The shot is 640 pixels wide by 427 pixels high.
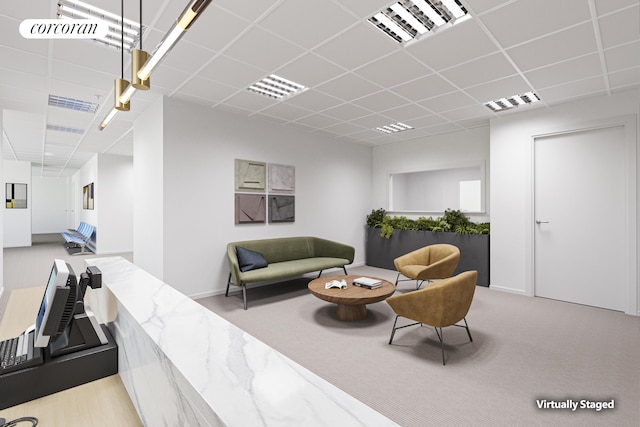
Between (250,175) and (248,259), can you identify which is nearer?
(248,259)

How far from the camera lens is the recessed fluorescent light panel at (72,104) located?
4641 mm

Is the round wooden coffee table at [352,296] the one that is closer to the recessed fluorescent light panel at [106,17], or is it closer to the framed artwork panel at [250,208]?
the framed artwork panel at [250,208]

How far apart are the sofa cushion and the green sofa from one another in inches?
1.7

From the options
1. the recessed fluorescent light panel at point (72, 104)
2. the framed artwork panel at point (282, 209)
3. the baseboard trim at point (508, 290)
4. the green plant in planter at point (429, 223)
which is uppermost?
the recessed fluorescent light panel at point (72, 104)

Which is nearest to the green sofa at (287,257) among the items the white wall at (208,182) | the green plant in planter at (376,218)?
the white wall at (208,182)

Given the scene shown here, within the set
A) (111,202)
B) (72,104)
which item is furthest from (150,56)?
(111,202)

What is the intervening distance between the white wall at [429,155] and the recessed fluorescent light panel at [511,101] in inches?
41.2

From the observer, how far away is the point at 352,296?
11.9 feet

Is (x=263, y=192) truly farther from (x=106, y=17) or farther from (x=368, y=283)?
(x=106, y=17)

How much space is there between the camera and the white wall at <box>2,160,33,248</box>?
10.2 m

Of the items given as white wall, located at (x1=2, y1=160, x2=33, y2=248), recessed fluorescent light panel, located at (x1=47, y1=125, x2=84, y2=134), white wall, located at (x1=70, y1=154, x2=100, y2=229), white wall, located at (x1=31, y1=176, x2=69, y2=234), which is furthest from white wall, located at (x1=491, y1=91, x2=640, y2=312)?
white wall, located at (x1=31, y1=176, x2=69, y2=234)

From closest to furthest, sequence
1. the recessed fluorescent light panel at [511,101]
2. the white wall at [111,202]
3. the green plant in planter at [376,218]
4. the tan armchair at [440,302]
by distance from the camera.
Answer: the tan armchair at [440,302], the recessed fluorescent light panel at [511,101], the green plant in planter at [376,218], the white wall at [111,202]

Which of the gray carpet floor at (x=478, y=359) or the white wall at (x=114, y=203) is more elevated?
the white wall at (x=114, y=203)

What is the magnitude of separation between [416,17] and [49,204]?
1783 centimetres
